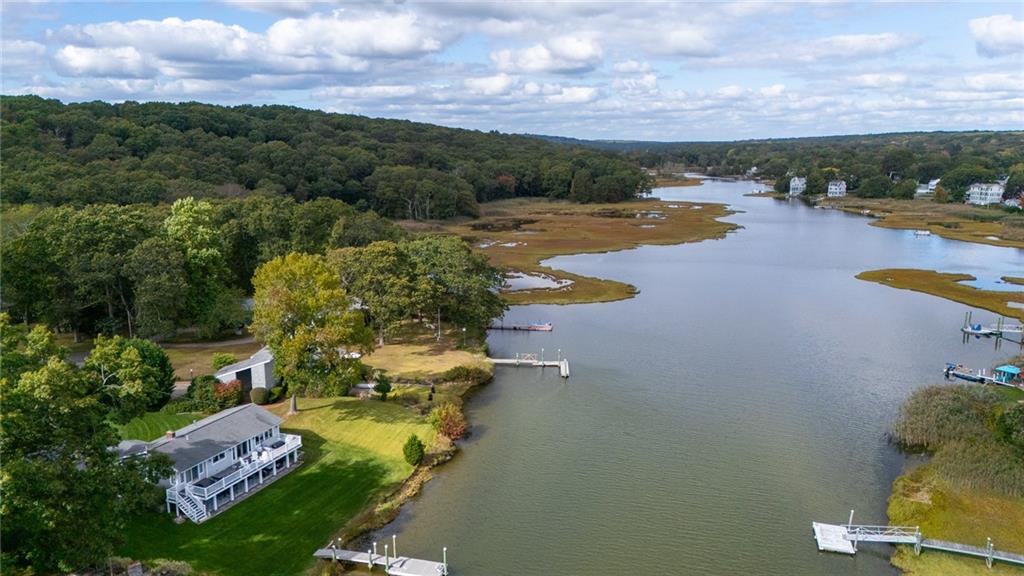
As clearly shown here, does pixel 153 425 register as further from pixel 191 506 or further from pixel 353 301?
pixel 353 301

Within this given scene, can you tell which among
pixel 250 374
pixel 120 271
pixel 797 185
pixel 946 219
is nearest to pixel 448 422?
pixel 250 374

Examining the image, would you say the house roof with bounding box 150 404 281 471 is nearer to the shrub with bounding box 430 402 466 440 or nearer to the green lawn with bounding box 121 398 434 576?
the green lawn with bounding box 121 398 434 576

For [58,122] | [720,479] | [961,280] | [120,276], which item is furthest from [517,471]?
[58,122]

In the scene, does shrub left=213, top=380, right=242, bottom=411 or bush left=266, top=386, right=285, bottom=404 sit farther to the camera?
bush left=266, top=386, right=285, bottom=404

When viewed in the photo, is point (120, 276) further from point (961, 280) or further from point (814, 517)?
point (961, 280)

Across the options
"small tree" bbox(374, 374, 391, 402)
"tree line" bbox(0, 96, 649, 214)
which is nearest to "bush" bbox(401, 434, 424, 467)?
"small tree" bbox(374, 374, 391, 402)

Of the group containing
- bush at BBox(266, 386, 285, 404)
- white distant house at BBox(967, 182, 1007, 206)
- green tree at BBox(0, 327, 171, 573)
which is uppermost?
white distant house at BBox(967, 182, 1007, 206)

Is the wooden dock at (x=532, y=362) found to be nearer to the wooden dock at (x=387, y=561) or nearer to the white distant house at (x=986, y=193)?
the wooden dock at (x=387, y=561)

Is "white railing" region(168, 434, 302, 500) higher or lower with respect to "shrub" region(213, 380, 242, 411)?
lower
